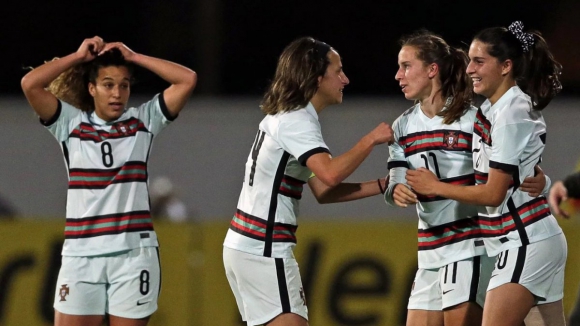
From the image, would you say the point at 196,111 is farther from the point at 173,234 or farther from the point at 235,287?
the point at 235,287

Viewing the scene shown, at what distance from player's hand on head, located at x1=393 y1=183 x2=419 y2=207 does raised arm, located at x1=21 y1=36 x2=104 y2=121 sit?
1665 millimetres

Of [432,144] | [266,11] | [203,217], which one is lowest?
[203,217]

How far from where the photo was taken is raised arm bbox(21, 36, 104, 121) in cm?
508

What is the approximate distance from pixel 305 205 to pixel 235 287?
5.38 m

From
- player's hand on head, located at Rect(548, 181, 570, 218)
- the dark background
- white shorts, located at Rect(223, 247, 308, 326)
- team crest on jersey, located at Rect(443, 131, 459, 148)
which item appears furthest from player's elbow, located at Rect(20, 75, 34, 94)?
the dark background

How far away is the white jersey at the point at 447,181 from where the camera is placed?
16.1 feet

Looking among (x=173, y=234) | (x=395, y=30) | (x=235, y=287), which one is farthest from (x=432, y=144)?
(x=395, y=30)

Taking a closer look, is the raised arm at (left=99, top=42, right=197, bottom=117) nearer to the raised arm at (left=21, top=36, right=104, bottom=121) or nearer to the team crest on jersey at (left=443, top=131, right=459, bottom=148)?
the raised arm at (left=21, top=36, right=104, bottom=121)

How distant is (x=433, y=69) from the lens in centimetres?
502

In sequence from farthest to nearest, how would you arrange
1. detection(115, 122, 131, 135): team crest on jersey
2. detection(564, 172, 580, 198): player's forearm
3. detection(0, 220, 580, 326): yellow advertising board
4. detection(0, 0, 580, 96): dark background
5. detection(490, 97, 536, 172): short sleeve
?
detection(0, 0, 580, 96): dark background
detection(0, 220, 580, 326): yellow advertising board
detection(564, 172, 580, 198): player's forearm
detection(115, 122, 131, 135): team crest on jersey
detection(490, 97, 536, 172): short sleeve

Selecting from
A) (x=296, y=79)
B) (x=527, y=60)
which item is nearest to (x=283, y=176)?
(x=296, y=79)

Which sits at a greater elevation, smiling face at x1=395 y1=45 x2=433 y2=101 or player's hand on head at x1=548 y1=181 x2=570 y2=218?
smiling face at x1=395 y1=45 x2=433 y2=101

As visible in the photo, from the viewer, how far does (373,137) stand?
4.63 meters

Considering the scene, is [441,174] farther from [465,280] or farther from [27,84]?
[27,84]
